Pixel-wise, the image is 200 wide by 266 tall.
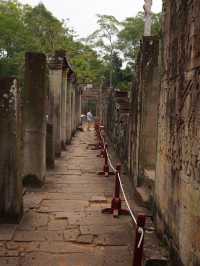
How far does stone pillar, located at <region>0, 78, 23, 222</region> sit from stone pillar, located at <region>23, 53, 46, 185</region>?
3.26 metres

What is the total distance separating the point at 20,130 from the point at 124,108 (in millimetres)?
11098

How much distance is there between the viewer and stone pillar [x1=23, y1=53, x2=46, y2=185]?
11.1 meters

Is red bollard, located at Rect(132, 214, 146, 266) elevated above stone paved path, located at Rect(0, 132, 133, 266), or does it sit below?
above

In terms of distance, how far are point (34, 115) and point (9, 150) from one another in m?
3.49

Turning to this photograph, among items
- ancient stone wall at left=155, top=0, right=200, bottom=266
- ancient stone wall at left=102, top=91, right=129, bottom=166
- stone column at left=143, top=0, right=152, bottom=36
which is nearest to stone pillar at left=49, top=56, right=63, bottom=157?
ancient stone wall at left=102, top=91, right=129, bottom=166

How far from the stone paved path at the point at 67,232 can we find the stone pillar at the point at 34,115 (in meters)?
0.48

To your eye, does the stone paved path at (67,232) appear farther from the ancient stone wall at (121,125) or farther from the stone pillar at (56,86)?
the stone pillar at (56,86)

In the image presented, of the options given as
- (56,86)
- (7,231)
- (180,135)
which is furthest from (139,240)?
(56,86)

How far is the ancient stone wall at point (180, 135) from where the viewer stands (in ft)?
16.0

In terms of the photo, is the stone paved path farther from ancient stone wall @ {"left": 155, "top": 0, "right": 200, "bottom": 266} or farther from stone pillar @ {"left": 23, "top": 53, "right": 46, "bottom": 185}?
ancient stone wall @ {"left": 155, "top": 0, "right": 200, "bottom": 266}

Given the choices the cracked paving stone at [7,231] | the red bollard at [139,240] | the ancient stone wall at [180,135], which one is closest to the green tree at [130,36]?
the cracked paving stone at [7,231]

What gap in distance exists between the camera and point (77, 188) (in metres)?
11.2

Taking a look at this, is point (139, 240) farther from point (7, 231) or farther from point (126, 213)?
point (126, 213)

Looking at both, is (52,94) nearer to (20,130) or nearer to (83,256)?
(20,130)
